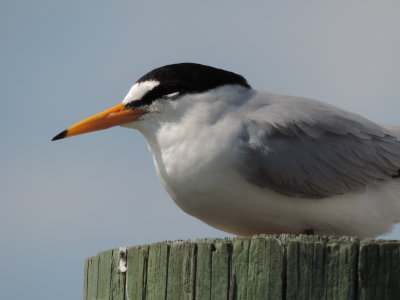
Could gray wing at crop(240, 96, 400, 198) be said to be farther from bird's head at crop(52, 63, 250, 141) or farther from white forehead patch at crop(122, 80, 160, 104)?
white forehead patch at crop(122, 80, 160, 104)

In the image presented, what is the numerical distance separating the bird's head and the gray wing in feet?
1.84

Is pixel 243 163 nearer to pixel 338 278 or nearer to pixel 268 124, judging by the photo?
pixel 268 124

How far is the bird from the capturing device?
20.3ft

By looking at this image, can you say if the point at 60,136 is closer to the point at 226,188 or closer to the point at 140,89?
the point at 140,89

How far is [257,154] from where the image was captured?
6.23 metres

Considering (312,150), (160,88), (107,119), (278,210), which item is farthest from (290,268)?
(107,119)

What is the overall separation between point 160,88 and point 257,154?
4.02 feet

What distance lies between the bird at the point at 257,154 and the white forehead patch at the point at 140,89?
13mm

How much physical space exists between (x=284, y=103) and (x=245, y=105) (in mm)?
386

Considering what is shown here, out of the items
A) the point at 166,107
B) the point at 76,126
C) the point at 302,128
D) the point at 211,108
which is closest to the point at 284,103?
the point at 302,128

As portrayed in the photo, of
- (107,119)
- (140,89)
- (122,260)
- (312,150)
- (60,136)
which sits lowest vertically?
(122,260)

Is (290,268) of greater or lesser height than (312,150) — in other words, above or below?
below

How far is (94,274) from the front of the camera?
17.0ft

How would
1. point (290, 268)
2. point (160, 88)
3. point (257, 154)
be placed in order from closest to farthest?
1. point (290, 268)
2. point (257, 154)
3. point (160, 88)
